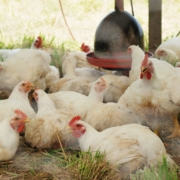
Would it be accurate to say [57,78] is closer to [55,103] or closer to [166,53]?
[55,103]

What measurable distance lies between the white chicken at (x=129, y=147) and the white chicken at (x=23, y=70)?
105 cm

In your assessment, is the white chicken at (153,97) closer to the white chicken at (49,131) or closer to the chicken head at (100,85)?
the chicken head at (100,85)

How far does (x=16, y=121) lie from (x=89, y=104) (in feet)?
1.95

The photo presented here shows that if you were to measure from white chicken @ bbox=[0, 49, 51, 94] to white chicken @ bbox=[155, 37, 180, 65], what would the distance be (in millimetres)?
947

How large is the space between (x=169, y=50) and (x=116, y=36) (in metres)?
0.69

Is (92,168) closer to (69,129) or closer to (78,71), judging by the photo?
(69,129)

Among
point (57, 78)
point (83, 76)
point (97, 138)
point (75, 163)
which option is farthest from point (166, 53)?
point (75, 163)

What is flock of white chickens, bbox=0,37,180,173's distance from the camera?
2.24 metres

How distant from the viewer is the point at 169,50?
11.3ft

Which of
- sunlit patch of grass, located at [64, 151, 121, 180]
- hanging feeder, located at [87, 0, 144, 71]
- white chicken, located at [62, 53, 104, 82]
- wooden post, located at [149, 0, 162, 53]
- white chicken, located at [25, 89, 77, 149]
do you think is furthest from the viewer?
white chicken, located at [62, 53, 104, 82]

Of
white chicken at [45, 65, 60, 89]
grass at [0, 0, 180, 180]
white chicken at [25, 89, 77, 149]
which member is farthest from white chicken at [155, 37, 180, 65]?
white chicken at [25, 89, 77, 149]

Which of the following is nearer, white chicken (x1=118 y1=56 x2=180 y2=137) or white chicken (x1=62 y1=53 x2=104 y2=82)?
white chicken (x1=118 y1=56 x2=180 y2=137)

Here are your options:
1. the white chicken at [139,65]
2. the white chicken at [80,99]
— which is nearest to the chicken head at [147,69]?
the white chicken at [139,65]

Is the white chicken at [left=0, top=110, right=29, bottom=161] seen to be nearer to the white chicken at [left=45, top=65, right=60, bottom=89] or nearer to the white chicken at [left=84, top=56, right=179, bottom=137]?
the white chicken at [left=84, top=56, right=179, bottom=137]
